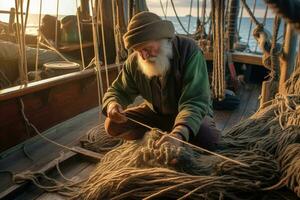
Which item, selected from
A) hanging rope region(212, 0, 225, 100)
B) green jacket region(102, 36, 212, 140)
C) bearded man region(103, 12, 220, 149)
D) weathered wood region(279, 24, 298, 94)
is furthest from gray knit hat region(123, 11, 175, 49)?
weathered wood region(279, 24, 298, 94)

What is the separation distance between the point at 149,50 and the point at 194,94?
372 millimetres

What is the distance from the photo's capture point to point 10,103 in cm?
246

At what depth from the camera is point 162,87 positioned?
2234 millimetres

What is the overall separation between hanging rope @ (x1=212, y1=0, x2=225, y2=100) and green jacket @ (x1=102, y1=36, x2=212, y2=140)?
0.22 metres

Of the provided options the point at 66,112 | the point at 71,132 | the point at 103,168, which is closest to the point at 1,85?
the point at 66,112

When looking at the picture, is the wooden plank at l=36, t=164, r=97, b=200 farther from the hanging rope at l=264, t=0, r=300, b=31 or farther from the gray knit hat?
the hanging rope at l=264, t=0, r=300, b=31

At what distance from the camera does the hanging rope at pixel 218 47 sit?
222 cm

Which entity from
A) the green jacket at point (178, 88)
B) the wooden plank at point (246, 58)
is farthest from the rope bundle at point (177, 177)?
the wooden plank at point (246, 58)

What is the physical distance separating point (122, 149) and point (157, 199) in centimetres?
60

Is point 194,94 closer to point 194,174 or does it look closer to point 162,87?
point 162,87

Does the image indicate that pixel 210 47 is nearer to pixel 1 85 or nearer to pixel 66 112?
pixel 66 112

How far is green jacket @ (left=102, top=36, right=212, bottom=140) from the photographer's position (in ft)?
6.67

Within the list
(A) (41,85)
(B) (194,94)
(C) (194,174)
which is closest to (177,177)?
(C) (194,174)

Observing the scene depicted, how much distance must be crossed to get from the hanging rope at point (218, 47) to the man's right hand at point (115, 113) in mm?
786
